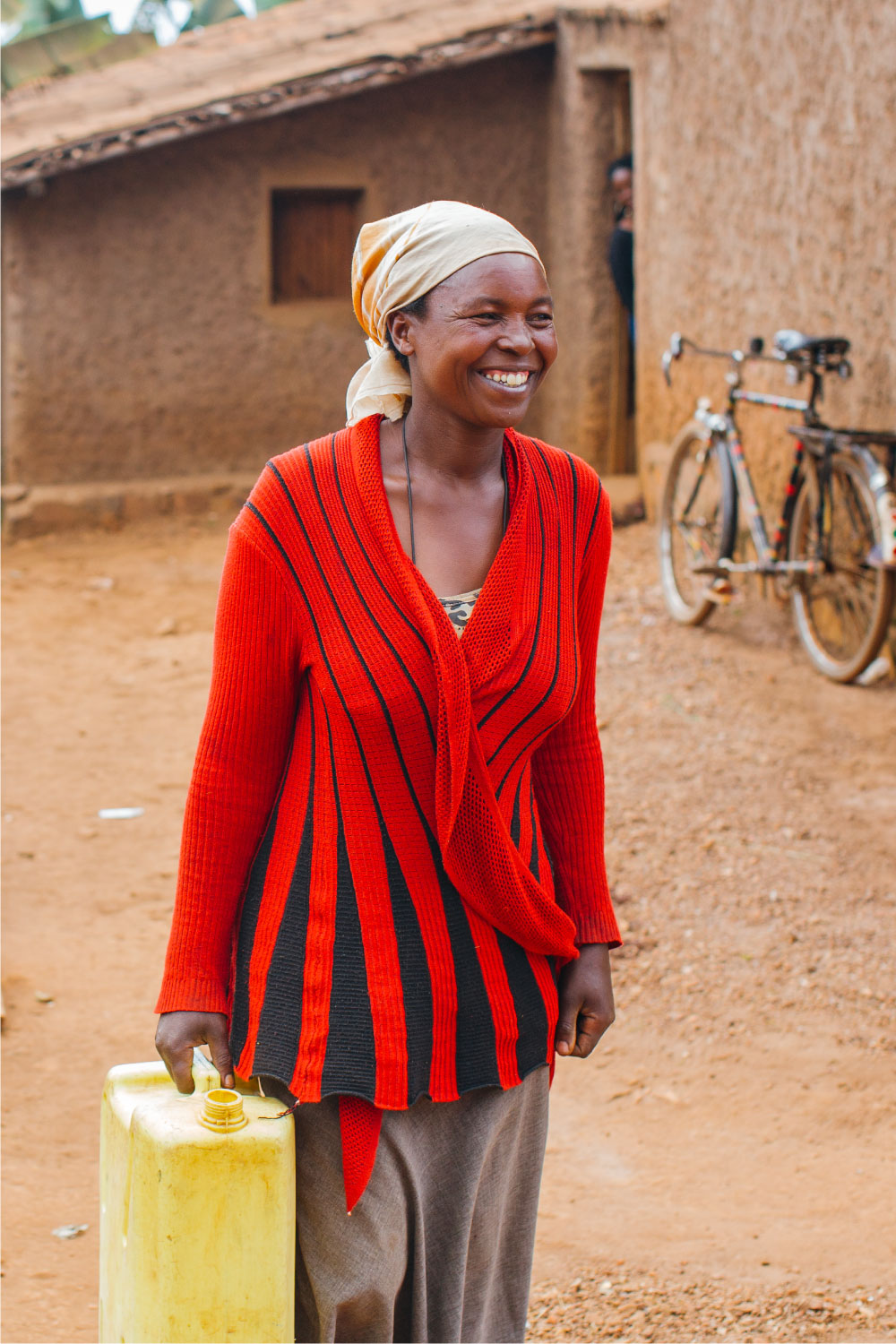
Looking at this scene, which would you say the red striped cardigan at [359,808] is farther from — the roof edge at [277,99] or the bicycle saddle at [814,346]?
the roof edge at [277,99]

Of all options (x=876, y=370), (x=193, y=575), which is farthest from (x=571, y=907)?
(x=193, y=575)

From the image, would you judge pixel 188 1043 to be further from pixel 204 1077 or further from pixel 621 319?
pixel 621 319

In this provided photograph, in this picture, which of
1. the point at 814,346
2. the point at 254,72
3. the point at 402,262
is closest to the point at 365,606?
the point at 402,262

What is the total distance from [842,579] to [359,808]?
445cm

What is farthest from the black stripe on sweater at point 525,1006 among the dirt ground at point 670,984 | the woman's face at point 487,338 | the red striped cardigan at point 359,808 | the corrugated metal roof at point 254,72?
the corrugated metal roof at point 254,72

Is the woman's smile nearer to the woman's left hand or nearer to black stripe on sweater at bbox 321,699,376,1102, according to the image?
black stripe on sweater at bbox 321,699,376,1102

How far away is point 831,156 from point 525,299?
4745mm

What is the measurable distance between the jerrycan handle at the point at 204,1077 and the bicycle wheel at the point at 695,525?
4.72 m

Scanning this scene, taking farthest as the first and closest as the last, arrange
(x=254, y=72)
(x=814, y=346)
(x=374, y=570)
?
1. (x=254, y=72)
2. (x=814, y=346)
3. (x=374, y=570)

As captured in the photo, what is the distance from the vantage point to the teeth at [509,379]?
5.53 feet

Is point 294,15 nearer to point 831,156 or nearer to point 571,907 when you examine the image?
point 831,156

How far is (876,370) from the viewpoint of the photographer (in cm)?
554

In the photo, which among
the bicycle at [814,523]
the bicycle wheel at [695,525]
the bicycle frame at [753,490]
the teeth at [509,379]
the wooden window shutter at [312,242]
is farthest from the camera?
the wooden window shutter at [312,242]

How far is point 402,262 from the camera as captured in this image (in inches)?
67.1
